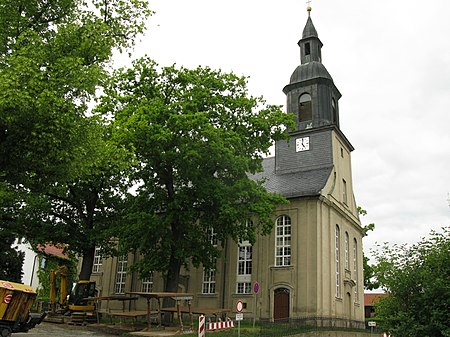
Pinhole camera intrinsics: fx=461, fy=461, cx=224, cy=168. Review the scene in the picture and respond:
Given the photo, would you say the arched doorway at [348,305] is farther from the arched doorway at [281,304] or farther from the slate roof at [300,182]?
the slate roof at [300,182]

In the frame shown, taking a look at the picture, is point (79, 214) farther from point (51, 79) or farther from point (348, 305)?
point (348, 305)

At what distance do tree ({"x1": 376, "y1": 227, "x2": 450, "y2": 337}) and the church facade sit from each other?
14917mm

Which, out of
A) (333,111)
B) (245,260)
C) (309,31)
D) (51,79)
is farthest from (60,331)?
(309,31)

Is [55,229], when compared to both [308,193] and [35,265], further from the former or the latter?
[35,265]

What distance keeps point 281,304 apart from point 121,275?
1552 cm

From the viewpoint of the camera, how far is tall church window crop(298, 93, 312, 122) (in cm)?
3381

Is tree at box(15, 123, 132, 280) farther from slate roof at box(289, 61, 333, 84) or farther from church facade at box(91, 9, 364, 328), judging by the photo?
slate roof at box(289, 61, 333, 84)

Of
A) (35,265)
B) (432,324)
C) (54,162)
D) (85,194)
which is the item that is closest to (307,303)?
(85,194)

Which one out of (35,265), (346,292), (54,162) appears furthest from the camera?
(35,265)

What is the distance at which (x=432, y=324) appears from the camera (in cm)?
1174

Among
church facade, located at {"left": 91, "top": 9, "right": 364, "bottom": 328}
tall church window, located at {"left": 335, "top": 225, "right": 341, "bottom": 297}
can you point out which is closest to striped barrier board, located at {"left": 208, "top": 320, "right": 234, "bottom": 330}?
church facade, located at {"left": 91, "top": 9, "right": 364, "bottom": 328}

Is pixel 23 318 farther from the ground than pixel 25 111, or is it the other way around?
pixel 25 111

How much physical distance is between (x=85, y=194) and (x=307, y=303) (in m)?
14.8

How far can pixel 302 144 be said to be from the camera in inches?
1319
